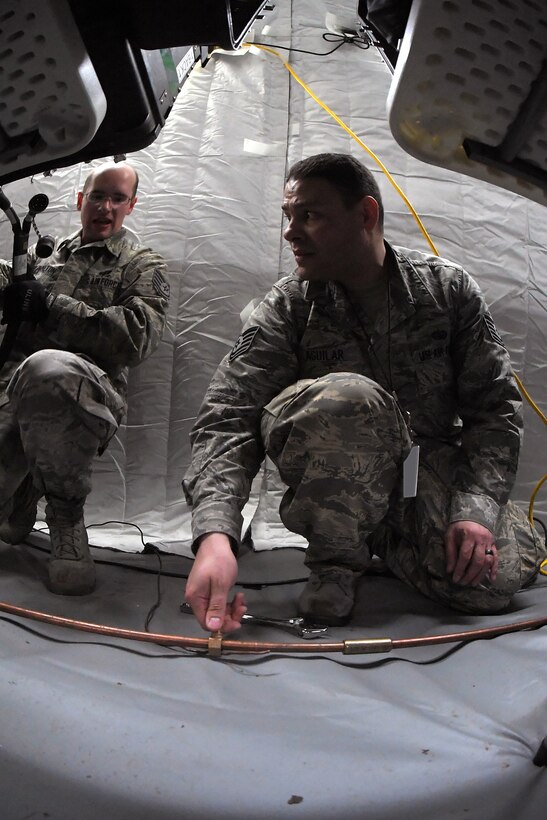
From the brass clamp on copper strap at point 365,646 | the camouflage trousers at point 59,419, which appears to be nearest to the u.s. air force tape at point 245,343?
the camouflage trousers at point 59,419

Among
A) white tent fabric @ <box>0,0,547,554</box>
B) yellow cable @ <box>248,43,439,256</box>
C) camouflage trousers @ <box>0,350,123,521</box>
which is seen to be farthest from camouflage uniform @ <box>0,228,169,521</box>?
yellow cable @ <box>248,43,439,256</box>

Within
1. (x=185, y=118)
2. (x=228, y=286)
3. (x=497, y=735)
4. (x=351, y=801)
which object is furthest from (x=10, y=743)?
Result: (x=185, y=118)

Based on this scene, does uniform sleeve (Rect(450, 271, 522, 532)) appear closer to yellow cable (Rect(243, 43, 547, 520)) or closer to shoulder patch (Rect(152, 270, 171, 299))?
yellow cable (Rect(243, 43, 547, 520))

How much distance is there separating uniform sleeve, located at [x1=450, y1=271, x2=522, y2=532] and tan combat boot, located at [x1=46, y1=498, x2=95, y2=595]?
0.67 meters

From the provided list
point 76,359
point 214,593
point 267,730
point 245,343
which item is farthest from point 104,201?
point 267,730

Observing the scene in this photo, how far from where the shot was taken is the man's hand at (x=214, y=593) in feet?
3.20

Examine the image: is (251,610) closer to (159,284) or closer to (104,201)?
(159,284)

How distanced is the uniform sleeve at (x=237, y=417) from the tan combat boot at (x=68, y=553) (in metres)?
0.29

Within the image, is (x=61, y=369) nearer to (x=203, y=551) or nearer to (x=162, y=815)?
(x=203, y=551)

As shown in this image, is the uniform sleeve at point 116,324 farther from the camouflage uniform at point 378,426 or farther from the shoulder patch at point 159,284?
the camouflage uniform at point 378,426

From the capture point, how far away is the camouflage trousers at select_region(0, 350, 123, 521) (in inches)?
54.8

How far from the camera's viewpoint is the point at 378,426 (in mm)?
1193

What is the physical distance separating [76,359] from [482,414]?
2.61 feet

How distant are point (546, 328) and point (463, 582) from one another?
1074mm
